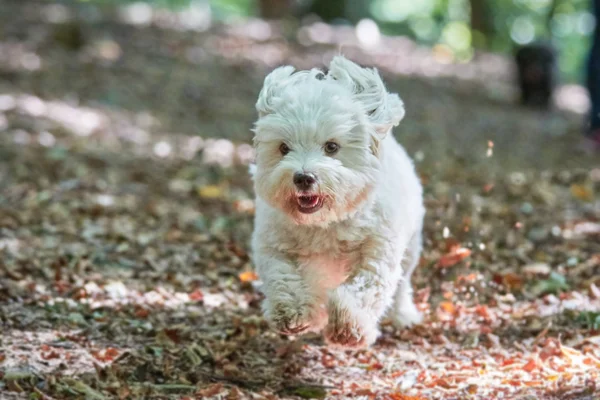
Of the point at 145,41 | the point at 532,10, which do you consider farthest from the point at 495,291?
the point at 532,10

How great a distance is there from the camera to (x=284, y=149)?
438 cm

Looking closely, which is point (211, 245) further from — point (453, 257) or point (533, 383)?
point (533, 383)

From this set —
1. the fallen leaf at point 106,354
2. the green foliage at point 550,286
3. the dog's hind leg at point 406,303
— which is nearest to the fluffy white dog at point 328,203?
the dog's hind leg at point 406,303

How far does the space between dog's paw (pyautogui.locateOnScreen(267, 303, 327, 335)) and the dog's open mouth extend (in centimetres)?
52

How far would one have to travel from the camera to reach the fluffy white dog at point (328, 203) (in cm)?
430

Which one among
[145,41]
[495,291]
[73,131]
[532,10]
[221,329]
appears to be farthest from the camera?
[532,10]

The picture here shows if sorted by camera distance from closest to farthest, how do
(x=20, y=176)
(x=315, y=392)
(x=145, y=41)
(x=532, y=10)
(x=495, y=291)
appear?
(x=315, y=392) < (x=495, y=291) < (x=20, y=176) < (x=145, y=41) < (x=532, y=10)

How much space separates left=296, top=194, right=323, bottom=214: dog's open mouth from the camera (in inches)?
168

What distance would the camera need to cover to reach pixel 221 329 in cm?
565

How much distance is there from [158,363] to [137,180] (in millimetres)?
4422

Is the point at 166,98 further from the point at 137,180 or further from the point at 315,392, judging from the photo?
the point at 315,392

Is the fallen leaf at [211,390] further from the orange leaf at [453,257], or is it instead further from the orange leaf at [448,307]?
the orange leaf at [453,257]

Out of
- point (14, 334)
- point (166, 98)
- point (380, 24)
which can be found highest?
point (380, 24)

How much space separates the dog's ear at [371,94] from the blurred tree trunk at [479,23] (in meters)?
19.1
